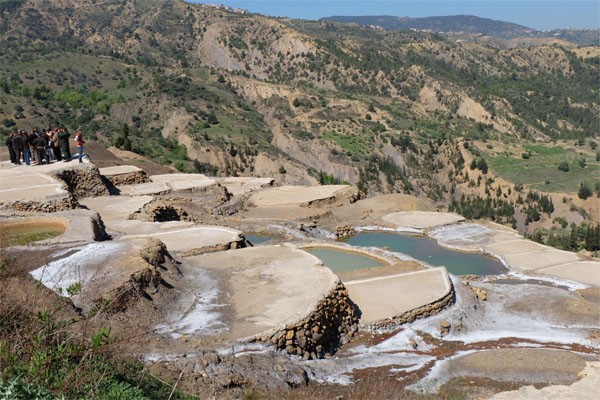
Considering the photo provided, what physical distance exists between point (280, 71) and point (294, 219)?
74790 mm

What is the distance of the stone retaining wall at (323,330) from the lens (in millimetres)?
11500

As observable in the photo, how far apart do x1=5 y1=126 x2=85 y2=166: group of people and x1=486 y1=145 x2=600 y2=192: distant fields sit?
46644 millimetres

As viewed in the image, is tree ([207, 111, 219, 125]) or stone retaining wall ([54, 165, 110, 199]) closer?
stone retaining wall ([54, 165, 110, 199])

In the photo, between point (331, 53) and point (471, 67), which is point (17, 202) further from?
point (471, 67)

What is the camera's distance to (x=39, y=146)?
2308cm

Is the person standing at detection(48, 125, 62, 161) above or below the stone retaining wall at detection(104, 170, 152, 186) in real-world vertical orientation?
above

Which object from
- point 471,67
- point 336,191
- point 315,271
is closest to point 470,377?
point 315,271

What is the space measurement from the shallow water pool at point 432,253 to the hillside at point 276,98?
2105cm

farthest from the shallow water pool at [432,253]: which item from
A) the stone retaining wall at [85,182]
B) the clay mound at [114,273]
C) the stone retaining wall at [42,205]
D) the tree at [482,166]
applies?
the tree at [482,166]

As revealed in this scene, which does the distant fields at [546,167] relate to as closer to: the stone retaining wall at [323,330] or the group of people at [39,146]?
the group of people at [39,146]

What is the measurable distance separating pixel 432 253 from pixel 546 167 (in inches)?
1864

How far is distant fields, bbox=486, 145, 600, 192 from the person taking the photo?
192ft

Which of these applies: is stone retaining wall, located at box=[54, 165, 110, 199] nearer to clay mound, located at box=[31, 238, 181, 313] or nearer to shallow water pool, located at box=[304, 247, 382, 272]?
shallow water pool, located at box=[304, 247, 382, 272]

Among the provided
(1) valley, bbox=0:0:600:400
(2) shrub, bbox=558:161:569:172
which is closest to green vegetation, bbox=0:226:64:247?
(1) valley, bbox=0:0:600:400
